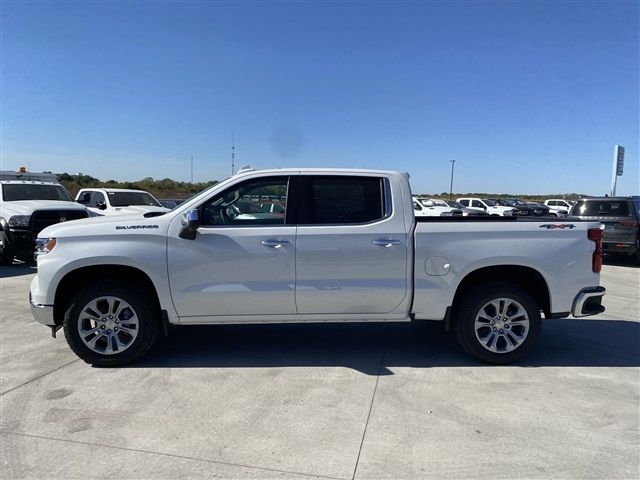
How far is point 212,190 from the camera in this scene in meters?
4.71

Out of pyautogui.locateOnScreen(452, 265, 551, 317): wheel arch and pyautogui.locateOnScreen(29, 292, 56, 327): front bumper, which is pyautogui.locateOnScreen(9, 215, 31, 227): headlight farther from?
pyautogui.locateOnScreen(452, 265, 551, 317): wheel arch

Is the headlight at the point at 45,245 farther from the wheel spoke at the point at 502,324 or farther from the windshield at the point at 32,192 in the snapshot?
the windshield at the point at 32,192

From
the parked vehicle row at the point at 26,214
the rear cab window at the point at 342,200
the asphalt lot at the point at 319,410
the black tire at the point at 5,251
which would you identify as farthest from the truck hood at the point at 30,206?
the rear cab window at the point at 342,200

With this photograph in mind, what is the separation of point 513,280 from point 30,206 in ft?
35.4

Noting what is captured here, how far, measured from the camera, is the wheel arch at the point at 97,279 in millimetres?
4648

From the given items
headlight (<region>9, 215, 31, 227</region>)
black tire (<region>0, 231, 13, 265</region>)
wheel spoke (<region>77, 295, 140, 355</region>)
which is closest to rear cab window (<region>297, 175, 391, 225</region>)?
wheel spoke (<region>77, 295, 140, 355</region>)

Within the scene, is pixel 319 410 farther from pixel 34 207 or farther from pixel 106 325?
pixel 34 207

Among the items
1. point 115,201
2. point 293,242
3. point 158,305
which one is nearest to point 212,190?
point 293,242

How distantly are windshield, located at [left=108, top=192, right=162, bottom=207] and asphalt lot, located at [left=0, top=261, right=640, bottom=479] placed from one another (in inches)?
357

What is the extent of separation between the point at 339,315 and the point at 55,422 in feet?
8.39

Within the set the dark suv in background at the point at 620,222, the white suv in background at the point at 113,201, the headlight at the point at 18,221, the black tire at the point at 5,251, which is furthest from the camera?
the white suv in background at the point at 113,201

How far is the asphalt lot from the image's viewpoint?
10.1ft

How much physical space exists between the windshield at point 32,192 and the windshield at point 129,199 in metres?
1.39

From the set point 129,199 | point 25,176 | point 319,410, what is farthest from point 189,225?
point 25,176
